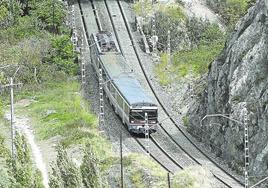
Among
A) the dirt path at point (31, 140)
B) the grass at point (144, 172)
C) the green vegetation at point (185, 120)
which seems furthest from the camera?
the green vegetation at point (185, 120)

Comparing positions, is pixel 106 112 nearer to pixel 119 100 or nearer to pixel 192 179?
pixel 119 100

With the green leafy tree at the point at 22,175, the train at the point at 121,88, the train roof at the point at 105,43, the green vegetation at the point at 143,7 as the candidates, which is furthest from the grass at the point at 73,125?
the green vegetation at the point at 143,7

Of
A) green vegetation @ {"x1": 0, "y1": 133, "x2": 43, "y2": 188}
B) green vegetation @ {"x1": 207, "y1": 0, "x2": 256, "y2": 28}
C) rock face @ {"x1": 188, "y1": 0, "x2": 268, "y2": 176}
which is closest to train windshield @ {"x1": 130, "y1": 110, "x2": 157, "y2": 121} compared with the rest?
rock face @ {"x1": 188, "y1": 0, "x2": 268, "y2": 176}

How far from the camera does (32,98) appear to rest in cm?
7906

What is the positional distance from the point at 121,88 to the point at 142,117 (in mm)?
4841

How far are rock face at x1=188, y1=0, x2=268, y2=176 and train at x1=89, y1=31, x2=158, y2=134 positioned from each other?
5184 mm

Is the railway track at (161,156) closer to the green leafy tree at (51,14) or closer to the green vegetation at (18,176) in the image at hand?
the green vegetation at (18,176)

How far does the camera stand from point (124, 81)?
71.5 m

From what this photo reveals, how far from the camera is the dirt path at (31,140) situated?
188ft

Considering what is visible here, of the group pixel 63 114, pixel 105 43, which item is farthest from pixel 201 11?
pixel 63 114

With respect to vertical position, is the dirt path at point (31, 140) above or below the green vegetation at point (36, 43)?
below

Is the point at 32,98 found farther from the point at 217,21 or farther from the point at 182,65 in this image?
the point at 217,21

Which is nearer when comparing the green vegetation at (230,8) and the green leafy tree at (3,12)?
the green leafy tree at (3,12)

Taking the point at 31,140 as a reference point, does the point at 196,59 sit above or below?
above
